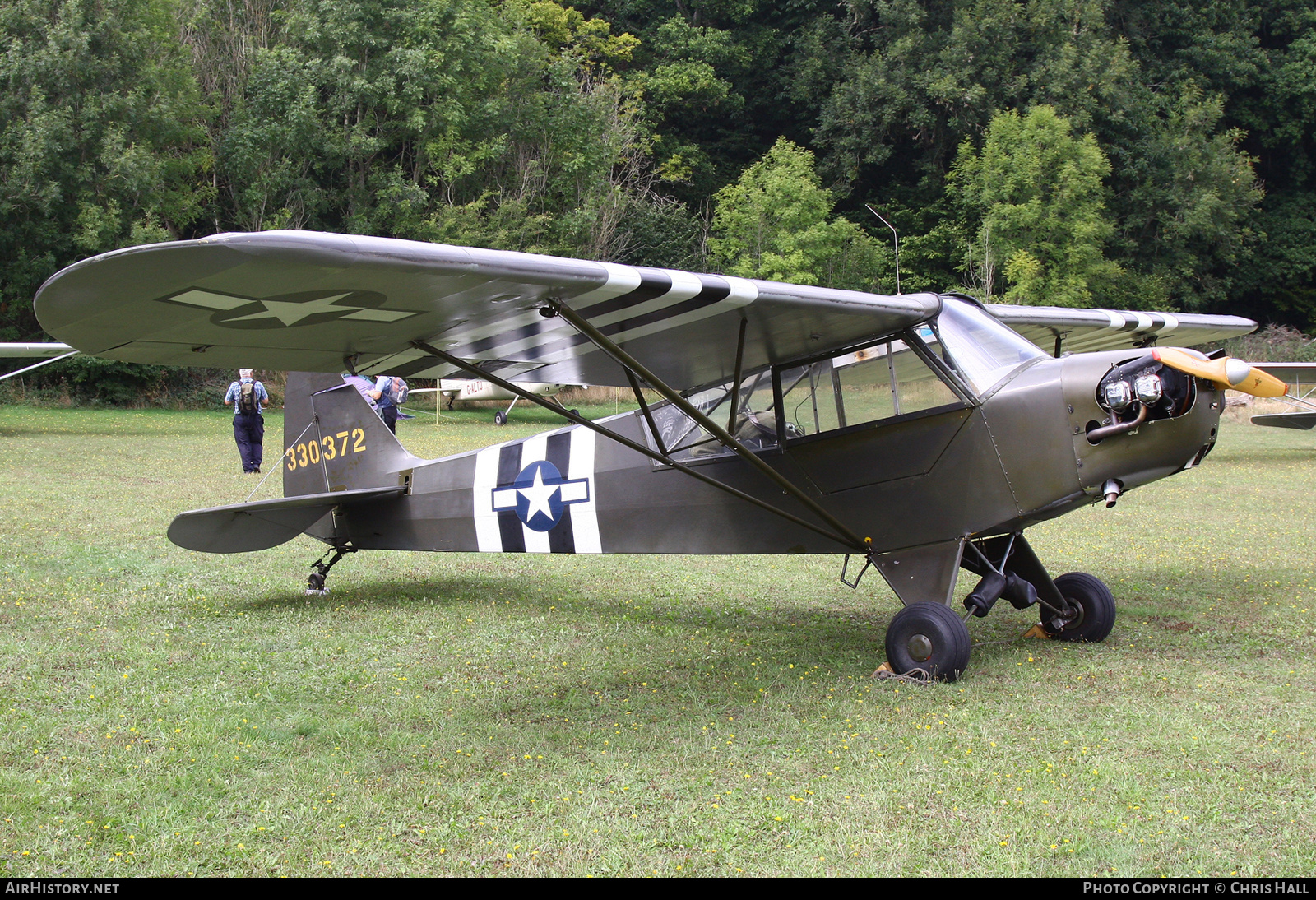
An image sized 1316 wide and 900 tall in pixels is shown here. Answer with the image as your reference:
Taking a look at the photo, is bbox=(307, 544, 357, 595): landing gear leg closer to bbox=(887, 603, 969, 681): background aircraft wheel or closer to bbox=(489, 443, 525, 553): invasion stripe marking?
bbox=(489, 443, 525, 553): invasion stripe marking

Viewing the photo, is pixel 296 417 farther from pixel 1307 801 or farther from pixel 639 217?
pixel 639 217

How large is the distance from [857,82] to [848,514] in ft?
155

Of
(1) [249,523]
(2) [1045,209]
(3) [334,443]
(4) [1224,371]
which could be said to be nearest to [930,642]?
(4) [1224,371]

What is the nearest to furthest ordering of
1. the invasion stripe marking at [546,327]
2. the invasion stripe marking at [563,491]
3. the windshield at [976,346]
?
1. the invasion stripe marking at [546,327]
2. the windshield at [976,346]
3. the invasion stripe marking at [563,491]

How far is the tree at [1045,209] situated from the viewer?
40.2m

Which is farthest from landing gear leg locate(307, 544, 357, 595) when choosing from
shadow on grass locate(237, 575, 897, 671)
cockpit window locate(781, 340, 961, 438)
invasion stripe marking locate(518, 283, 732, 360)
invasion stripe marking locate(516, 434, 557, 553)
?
cockpit window locate(781, 340, 961, 438)

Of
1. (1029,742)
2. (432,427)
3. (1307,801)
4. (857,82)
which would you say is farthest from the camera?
(857,82)

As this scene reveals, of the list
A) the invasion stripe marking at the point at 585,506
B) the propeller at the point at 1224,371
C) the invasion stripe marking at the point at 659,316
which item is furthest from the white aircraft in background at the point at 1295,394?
the invasion stripe marking at the point at 659,316

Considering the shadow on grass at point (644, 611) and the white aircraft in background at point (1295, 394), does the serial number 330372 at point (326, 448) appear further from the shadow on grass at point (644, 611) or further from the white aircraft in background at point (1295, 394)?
the white aircraft in background at point (1295, 394)

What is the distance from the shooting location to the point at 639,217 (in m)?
43.8

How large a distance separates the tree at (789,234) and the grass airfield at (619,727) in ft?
102

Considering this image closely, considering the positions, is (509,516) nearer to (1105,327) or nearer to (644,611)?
(644,611)

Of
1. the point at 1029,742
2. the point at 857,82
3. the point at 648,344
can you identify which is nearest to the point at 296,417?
the point at 648,344
